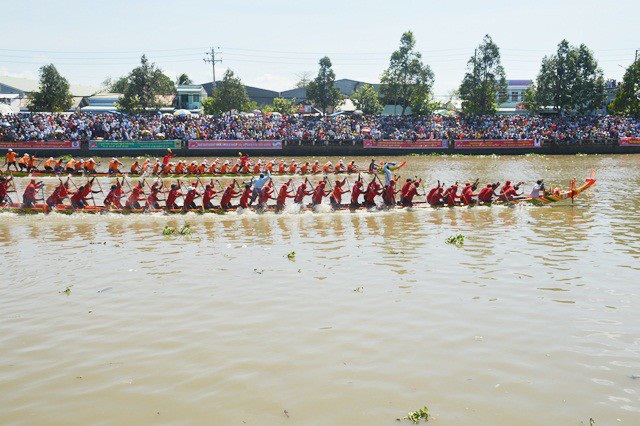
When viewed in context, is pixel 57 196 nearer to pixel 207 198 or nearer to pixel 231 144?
pixel 207 198

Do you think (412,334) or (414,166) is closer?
(412,334)

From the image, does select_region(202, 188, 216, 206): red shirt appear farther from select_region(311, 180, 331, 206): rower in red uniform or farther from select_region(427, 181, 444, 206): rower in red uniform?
select_region(427, 181, 444, 206): rower in red uniform

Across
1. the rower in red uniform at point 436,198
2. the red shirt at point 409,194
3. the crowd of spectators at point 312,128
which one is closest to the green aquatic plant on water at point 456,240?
the red shirt at point 409,194

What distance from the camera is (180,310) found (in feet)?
34.2

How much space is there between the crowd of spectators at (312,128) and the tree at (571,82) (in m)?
4.22

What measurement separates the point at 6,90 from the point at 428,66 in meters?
65.1

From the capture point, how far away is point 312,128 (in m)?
49.7

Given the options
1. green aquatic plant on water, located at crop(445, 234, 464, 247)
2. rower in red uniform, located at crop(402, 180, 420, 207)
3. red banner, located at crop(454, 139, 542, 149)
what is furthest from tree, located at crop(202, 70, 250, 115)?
green aquatic plant on water, located at crop(445, 234, 464, 247)

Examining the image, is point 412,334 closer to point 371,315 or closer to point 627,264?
point 371,315

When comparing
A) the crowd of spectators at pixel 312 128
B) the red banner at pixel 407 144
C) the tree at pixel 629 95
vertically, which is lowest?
the red banner at pixel 407 144

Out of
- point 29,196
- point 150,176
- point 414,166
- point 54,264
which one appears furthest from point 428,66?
point 54,264

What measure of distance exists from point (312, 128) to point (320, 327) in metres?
41.3

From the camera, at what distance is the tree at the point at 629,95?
55.0 metres

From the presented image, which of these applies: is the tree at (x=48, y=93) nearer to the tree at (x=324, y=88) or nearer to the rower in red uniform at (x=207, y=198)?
the tree at (x=324, y=88)
